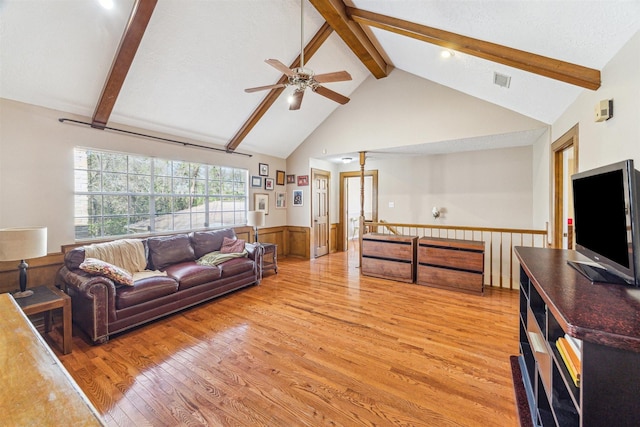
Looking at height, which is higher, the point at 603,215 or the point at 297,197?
the point at 297,197

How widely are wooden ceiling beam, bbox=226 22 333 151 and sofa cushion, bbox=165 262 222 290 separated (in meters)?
2.44

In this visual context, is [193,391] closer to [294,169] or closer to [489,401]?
[489,401]

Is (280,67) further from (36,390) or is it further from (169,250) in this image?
(169,250)

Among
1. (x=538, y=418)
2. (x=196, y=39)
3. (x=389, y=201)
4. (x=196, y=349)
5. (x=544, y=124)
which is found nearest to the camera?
(x=538, y=418)

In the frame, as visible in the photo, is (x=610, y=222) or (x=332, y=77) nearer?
(x=610, y=222)

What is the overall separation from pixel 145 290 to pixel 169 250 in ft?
3.28

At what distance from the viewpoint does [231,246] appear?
Result: 4250 mm

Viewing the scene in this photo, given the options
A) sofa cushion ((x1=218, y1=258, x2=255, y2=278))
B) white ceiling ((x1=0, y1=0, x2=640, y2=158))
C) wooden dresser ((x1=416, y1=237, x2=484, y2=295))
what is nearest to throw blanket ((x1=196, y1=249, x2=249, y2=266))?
sofa cushion ((x1=218, y1=258, x2=255, y2=278))

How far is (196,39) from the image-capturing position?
10.3 ft

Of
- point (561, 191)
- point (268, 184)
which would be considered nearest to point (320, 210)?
point (268, 184)

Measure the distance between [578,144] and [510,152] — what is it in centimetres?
264

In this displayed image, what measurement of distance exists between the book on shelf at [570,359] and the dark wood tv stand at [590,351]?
→ 0.07 feet

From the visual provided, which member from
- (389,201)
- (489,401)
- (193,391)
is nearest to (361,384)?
(489,401)

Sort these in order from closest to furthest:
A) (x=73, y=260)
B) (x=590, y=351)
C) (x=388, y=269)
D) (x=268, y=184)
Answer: (x=590, y=351) < (x=73, y=260) < (x=388, y=269) < (x=268, y=184)
